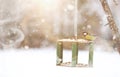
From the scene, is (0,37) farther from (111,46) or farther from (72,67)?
(111,46)

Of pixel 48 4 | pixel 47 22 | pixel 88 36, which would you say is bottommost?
pixel 88 36

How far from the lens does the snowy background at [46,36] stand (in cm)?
188

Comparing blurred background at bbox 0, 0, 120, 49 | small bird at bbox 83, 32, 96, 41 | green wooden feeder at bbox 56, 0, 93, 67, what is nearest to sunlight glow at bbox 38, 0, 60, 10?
blurred background at bbox 0, 0, 120, 49

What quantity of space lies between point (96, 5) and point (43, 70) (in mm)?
632

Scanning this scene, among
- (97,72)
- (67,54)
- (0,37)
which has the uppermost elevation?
(0,37)

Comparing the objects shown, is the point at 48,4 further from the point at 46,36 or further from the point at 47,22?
the point at 46,36

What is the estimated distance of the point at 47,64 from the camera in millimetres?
1939

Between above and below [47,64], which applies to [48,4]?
above

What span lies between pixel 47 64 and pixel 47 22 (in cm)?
32

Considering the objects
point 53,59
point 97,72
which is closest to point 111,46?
point 97,72

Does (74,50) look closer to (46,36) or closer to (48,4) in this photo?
(46,36)

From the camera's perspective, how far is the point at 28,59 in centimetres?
195

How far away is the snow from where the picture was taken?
188cm

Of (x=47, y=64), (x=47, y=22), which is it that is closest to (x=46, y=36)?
(x=47, y=22)
